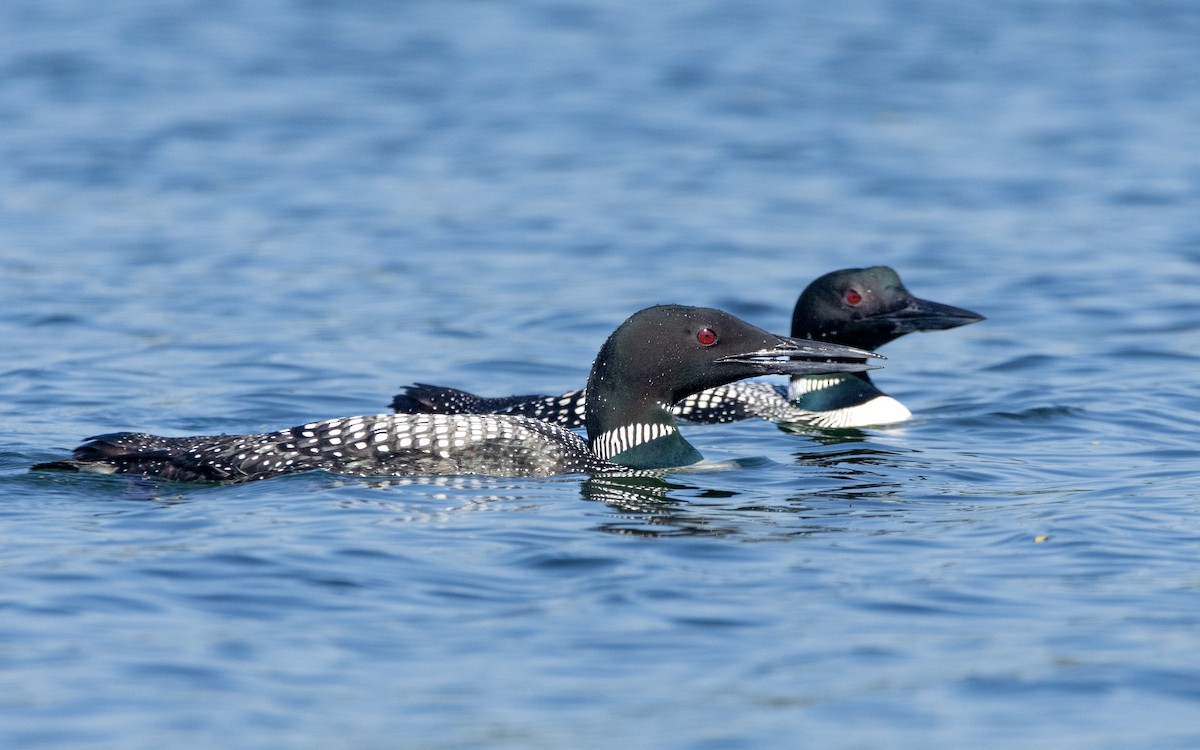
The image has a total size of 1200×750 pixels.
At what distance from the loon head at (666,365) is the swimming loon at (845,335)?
4.96 feet

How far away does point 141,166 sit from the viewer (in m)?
13.9

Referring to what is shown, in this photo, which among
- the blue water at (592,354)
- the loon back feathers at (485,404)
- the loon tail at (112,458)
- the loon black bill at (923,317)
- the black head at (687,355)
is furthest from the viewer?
the loon black bill at (923,317)

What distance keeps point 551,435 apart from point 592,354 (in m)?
3.04

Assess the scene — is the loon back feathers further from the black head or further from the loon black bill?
the loon black bill

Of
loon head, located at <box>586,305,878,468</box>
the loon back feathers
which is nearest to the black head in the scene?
loon head, located at <box>586,305,878,468</box>

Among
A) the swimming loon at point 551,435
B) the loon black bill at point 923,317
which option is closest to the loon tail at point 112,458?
the swimming loon at point 551,435

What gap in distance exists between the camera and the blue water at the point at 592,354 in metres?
4.30

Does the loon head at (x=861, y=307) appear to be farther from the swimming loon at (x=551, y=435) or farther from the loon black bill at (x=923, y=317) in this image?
the swimming loon at (x=551, y=435)

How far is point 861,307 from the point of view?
831 cm

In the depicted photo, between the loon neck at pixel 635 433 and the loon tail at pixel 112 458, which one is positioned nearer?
the loon tail at pixel 112 458

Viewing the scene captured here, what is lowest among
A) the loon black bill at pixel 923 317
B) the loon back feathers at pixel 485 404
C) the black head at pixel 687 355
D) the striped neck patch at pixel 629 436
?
the striped neck patch at pixel 629 436

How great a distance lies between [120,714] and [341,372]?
4.95 metres

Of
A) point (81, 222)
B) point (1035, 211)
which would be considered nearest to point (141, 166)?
point (81, 222)

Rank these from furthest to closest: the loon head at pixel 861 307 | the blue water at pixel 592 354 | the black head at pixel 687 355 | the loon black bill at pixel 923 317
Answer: the loon head at pixel 861 307, the loon black bill at pixel 923 317, the black head at pixel 687 355, the blue water at pixel 592 354
